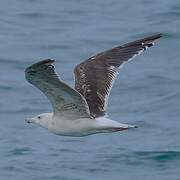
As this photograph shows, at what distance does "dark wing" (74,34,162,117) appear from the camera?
1098 centimetres

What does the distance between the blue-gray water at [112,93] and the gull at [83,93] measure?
27.8 inches

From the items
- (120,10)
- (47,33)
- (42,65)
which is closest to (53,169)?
(42,65)

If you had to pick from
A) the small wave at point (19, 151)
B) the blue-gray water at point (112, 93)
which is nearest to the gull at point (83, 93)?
the blue-gray water at point (112, 93)

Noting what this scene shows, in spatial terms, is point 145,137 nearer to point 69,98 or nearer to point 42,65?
point 69,98

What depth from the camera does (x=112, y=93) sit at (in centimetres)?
1412

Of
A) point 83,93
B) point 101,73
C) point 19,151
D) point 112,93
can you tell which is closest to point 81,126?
point 83,93

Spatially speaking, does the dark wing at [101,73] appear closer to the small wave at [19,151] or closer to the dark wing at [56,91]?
the dark wing at [56,91]

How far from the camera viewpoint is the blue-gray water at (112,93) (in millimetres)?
11461

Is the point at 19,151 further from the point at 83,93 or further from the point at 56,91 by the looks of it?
the point at 56,91

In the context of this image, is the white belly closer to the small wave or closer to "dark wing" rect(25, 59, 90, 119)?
"dark wing" rect(25, 59, 90, 119)

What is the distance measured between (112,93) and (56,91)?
13.4ft

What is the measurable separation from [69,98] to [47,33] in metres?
6.98

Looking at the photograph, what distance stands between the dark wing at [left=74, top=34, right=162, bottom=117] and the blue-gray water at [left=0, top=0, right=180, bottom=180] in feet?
2.69

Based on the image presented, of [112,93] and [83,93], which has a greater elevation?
[83,93]
